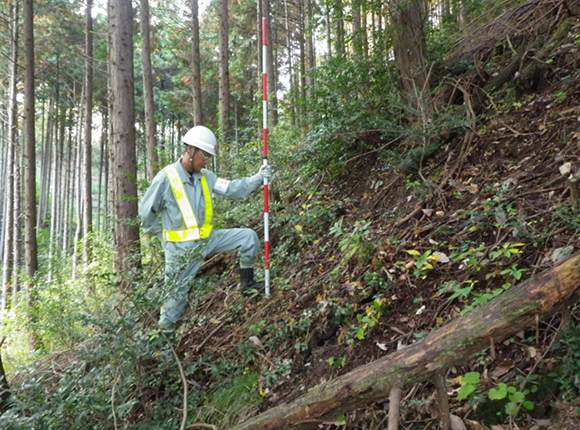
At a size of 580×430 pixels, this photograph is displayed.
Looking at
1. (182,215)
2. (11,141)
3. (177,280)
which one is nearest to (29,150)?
(11,141)

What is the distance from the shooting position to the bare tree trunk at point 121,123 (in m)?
5.90

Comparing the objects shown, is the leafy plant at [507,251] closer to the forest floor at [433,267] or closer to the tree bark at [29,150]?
the forest floor at [433,267]

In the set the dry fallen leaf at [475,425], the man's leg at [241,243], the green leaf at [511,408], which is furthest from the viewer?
the man's leg at [241,243]

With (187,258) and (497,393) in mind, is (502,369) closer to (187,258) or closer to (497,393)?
(497,393)

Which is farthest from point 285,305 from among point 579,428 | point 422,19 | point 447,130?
point 422,19

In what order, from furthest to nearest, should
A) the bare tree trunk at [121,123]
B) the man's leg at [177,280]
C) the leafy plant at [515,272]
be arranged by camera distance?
the bare tree trunk at [121,123] < the man's leg at [177,280] < the leafy plant at [515,272]

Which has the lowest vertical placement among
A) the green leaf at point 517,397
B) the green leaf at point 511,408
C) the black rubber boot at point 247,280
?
the green leaf at point 511,408

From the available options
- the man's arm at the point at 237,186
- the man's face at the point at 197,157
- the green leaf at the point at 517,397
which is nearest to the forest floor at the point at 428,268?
the green leaf at the point at 517,397

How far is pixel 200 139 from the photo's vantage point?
4.23 metres

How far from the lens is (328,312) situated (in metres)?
3.45

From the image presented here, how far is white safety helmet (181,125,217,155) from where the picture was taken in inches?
166

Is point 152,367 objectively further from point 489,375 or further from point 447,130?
point 447,130

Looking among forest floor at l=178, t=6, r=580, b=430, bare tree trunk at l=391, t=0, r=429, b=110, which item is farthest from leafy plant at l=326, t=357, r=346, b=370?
bare tree trunk at l=391, t=0, r=429, b=110

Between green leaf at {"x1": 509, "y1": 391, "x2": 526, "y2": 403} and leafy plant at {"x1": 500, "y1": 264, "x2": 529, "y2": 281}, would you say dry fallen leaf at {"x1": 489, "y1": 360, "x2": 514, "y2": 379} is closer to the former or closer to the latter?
green leaf at {"x1": 509, "y1": 391, "x2": 526, "y2": 403}
